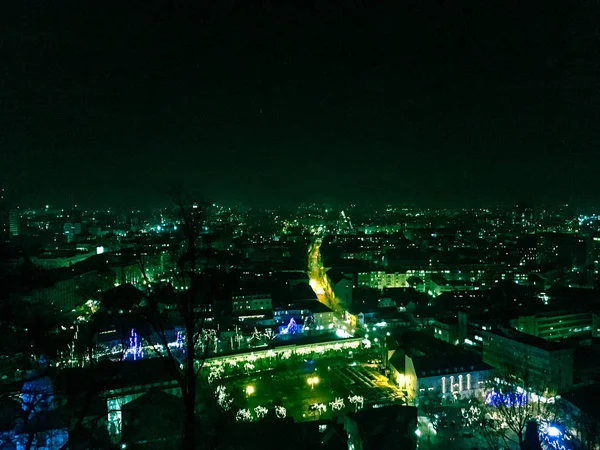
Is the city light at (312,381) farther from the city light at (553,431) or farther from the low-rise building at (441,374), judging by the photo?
the city light at (553,431)

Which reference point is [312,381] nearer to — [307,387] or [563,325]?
[307,387]

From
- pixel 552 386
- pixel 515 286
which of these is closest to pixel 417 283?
pixel 515 286

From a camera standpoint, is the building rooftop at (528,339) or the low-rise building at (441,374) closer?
the low-rise building at (441,374)

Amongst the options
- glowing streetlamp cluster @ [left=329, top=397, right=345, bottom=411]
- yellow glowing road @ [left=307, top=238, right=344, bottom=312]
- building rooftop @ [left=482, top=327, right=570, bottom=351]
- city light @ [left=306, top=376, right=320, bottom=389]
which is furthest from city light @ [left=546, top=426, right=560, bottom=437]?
yellow glowing road @ [left=307, top=238, right=344, bottom=312]

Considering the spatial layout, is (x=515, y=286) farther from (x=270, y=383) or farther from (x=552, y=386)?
(x=270, y=383)

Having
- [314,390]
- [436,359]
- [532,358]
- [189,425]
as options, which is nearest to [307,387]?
[314,390]

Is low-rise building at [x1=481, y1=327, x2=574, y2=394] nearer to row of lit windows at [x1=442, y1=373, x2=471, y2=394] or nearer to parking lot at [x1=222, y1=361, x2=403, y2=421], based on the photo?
row of lit windows at [x1=442, y1=373, x2=471, y2=394]

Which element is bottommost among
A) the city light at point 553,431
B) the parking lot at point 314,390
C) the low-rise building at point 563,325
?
the parking lot at point 314,390

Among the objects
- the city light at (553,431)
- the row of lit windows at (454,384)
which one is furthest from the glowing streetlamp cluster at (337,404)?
the city light at (553,431)
